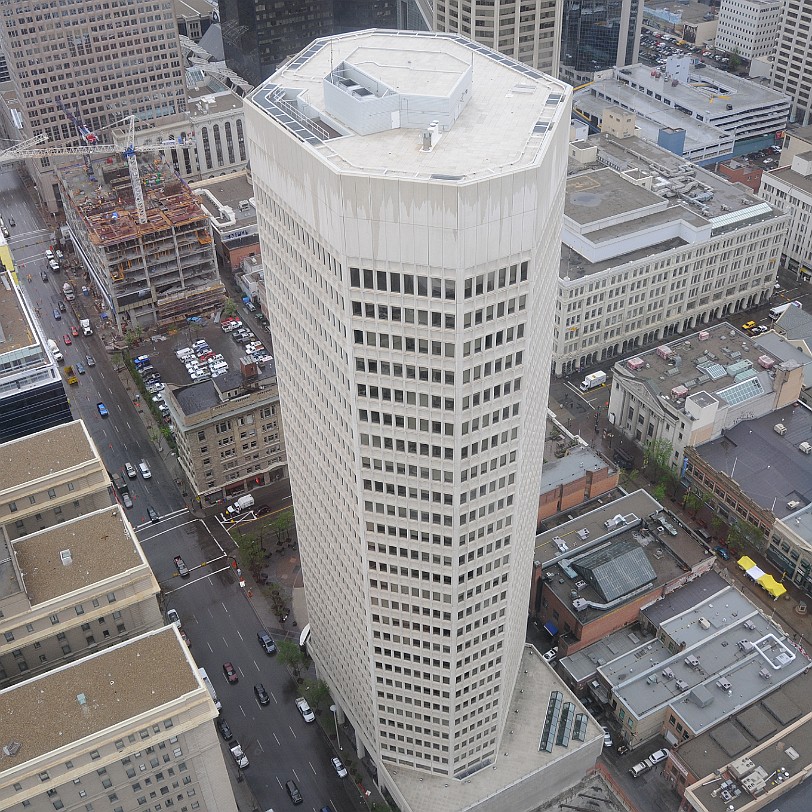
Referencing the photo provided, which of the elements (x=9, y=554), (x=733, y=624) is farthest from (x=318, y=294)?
(x=733, y=624)

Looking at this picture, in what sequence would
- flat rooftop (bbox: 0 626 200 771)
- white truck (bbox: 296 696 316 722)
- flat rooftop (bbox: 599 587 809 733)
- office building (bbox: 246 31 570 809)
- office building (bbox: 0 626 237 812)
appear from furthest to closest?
white truck (bbox: 296 696 316 722), flat rooftop (bbox: 599 587 809 733), flat rooftop (bbox: 0 626 200 771), office building (bbox: 0 626 237 812), office building (bbox: 246 31 570 809)

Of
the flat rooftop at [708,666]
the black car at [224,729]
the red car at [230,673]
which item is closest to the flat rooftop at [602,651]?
the flat rooftop at [708,666]

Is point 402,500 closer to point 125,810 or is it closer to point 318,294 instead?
point 318,294

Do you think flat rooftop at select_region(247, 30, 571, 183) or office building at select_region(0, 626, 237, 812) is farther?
office building at select_region(0, 626, 237, 812)

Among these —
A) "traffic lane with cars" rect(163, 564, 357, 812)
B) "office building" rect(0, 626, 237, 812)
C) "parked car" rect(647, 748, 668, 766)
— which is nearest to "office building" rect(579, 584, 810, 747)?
"parked car" rect(647, 748, 668, 766)

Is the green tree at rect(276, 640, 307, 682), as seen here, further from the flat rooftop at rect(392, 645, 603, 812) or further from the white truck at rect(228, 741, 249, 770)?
the flat rooftop at rect(392, 645, 603, 812)

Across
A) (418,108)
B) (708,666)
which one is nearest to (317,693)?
(708,666)
